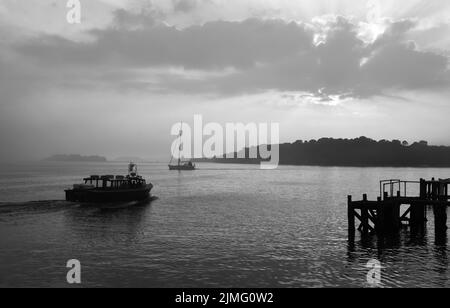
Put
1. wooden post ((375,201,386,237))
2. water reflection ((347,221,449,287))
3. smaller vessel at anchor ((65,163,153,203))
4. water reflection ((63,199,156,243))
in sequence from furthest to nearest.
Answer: smaller vessel at anchor ((65,163,153,203))
water reflection ((63,199,156,243))
wooden post ((375,201,386,237))
water reflection ((347,221,449,287))

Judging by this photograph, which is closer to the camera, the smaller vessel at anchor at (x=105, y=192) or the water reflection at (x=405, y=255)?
the water reflection at (x=405, y=255)

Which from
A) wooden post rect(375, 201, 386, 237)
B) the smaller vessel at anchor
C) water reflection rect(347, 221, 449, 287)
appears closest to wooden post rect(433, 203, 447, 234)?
water reflection rect(347, 221, 449, 287)

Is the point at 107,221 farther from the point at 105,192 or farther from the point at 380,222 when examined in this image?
the point at 380,222

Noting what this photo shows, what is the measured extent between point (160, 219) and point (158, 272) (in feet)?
79.9

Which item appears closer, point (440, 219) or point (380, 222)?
point (440, 219)

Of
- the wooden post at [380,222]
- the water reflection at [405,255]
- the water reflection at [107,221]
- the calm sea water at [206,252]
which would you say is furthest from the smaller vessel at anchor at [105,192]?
the wooden post at [380,222]

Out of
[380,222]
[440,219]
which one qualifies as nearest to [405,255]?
[380,222]

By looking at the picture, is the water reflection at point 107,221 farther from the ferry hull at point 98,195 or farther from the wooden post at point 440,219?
the wooden post at point 440,219

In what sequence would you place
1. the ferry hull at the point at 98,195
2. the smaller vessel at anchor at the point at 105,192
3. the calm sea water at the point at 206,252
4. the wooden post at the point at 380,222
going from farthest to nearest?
1. the smaller vessel at anchor at the point at 105,192
2. the ferry hull at the point at 98,195
3. the wooden post at the point at 380,222
4. the calm sea water at the point at 206,252

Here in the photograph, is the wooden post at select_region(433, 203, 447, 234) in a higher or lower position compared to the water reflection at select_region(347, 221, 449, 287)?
higher

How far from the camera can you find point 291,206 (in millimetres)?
→ 61281

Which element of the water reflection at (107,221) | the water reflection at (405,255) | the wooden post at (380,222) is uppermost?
the wooden post at (380,222)

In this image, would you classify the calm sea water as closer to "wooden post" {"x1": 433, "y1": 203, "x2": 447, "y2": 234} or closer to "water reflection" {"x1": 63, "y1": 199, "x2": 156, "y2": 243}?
"water reflection" {"x1": 63, "y1": 199, "x2": 156, "y2": 243}
